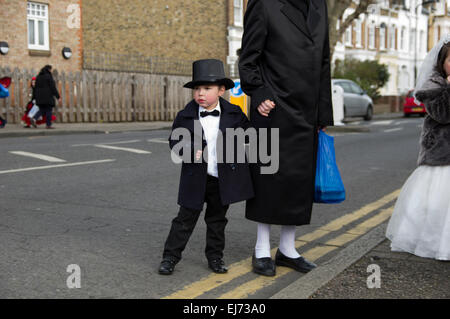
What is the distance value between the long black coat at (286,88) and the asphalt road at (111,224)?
56 cm

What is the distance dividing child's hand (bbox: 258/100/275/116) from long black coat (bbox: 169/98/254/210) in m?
0.21

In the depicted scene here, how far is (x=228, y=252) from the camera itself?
181 inches

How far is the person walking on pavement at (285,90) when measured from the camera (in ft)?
12.3

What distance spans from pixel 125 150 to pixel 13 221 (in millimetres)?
6073

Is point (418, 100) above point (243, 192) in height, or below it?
above

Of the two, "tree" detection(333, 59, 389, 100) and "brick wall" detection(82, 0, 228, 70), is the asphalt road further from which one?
"tree" detection(333, 59, 389, 100)

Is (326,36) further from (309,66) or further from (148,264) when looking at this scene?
(148,264)

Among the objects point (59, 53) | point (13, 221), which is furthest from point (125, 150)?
point (59, 53)

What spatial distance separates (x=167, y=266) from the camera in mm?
3922

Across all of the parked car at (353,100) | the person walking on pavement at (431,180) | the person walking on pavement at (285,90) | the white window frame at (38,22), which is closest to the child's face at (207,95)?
the person walking on pavement at (285,90)

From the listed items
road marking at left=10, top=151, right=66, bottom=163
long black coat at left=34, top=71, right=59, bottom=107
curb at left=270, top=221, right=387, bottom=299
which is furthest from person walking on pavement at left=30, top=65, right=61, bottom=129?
curb at left=270, top=221, right=387, bottom=299

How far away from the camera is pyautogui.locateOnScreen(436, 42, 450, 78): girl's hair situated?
4.15m

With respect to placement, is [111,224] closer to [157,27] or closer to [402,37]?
[157,27]

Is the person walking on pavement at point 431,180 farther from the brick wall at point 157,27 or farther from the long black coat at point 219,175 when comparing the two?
the brick wall at point 157,27
